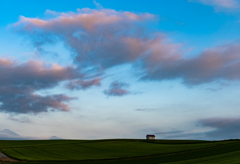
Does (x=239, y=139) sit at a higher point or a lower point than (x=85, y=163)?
higher

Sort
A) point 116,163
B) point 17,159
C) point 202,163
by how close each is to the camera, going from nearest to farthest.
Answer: point 202,163, point 116,163, point 17,159

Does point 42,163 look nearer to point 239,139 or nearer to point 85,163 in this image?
point 85,163

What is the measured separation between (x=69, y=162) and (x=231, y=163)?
31.1 meters

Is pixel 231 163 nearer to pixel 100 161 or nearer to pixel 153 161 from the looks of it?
pixel 153 161

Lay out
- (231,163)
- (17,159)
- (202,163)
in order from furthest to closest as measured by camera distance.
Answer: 1. (17,159)
2. (202,163)
3. (231,163)

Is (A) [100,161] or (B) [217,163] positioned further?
(A) [100,161]

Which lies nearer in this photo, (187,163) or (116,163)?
(187,163)

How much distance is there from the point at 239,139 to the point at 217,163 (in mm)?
53592

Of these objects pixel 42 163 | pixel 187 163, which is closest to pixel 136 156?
pixel 187 163

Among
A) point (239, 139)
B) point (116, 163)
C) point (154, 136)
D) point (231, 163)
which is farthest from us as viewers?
point (154, 136)

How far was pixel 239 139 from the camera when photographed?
8694 cm

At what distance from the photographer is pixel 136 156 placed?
59156mm

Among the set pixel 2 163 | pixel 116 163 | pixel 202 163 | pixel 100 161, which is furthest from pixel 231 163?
pixel 2 163

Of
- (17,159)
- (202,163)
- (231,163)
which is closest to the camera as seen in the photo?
(231,163)
